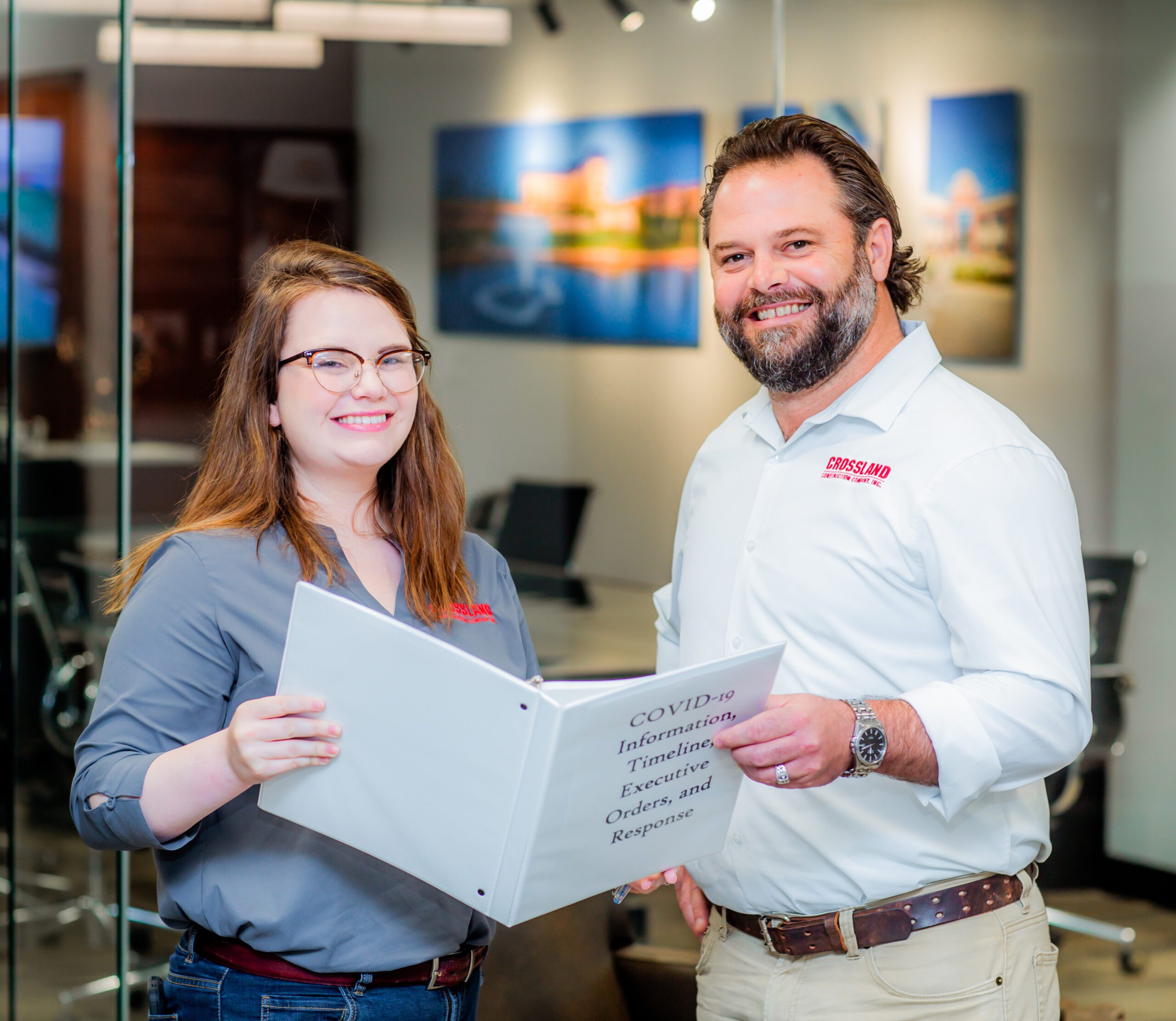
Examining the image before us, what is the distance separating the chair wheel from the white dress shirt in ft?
6.75

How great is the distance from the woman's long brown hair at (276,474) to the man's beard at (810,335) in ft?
1.54

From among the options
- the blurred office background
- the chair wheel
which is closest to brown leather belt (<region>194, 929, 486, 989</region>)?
the blurred office background

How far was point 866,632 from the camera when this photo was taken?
5.33 ft

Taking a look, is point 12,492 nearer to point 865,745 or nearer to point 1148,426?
point 865,745

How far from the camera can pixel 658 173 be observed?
3.61m

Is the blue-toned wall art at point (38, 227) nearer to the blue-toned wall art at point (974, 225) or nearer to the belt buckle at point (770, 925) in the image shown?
the blue-toned wall art at point (974, 225)

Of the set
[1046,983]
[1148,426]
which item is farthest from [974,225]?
[1046,983]

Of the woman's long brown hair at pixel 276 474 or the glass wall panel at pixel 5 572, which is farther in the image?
the glass wall panel at pixel 5 572

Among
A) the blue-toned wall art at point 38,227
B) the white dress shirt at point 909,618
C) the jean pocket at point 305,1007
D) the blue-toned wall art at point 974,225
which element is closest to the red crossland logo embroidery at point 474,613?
the white dress shirt at point 909,618

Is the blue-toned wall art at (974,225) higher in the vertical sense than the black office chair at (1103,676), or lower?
higher

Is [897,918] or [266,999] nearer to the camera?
[266,999]

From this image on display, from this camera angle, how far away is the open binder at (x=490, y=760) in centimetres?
119

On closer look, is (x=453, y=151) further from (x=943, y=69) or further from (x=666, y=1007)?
(x=666, y=1007)

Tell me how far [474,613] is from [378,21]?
2.48 m
